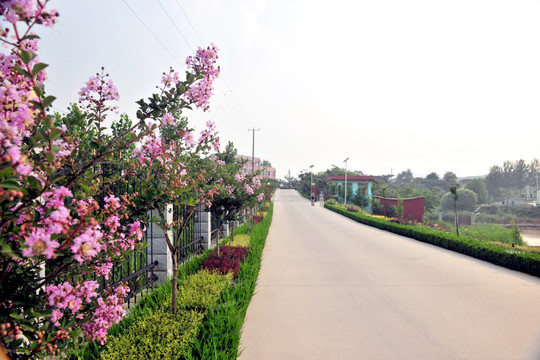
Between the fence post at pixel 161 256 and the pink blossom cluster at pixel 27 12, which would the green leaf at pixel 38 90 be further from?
the fence post at pixel 161 256

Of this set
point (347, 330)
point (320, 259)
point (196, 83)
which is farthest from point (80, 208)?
point (320, 259)

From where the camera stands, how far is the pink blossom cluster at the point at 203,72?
2.83 metres

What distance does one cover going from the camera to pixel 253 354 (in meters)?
4.33

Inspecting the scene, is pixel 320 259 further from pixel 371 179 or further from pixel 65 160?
pixel 371 179

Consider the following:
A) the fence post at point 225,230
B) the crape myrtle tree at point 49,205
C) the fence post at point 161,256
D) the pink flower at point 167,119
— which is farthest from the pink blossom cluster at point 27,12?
the fence post at point 225,230

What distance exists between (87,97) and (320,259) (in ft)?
29.4

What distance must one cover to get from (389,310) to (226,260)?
12.9 feet

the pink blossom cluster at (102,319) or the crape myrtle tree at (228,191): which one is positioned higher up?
the crape myrtle tree at (228,191)


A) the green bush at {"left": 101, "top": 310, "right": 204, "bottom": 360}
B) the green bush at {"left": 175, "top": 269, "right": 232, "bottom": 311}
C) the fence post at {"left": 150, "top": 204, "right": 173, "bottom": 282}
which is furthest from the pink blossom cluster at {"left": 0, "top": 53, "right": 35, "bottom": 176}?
the fence post at {"left": 150, "top": 204, "right": 173, "bottom": 282}

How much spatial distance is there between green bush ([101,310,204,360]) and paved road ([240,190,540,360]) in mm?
Answer: 991

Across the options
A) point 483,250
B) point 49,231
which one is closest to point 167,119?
point 49,231

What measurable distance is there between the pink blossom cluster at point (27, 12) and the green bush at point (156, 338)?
3407mm

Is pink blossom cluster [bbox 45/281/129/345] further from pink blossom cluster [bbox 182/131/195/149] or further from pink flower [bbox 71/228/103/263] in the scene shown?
pink blossom cluster [bbox 182/131/195/149]

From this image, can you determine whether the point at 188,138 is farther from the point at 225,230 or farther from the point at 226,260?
the point at 225,230
